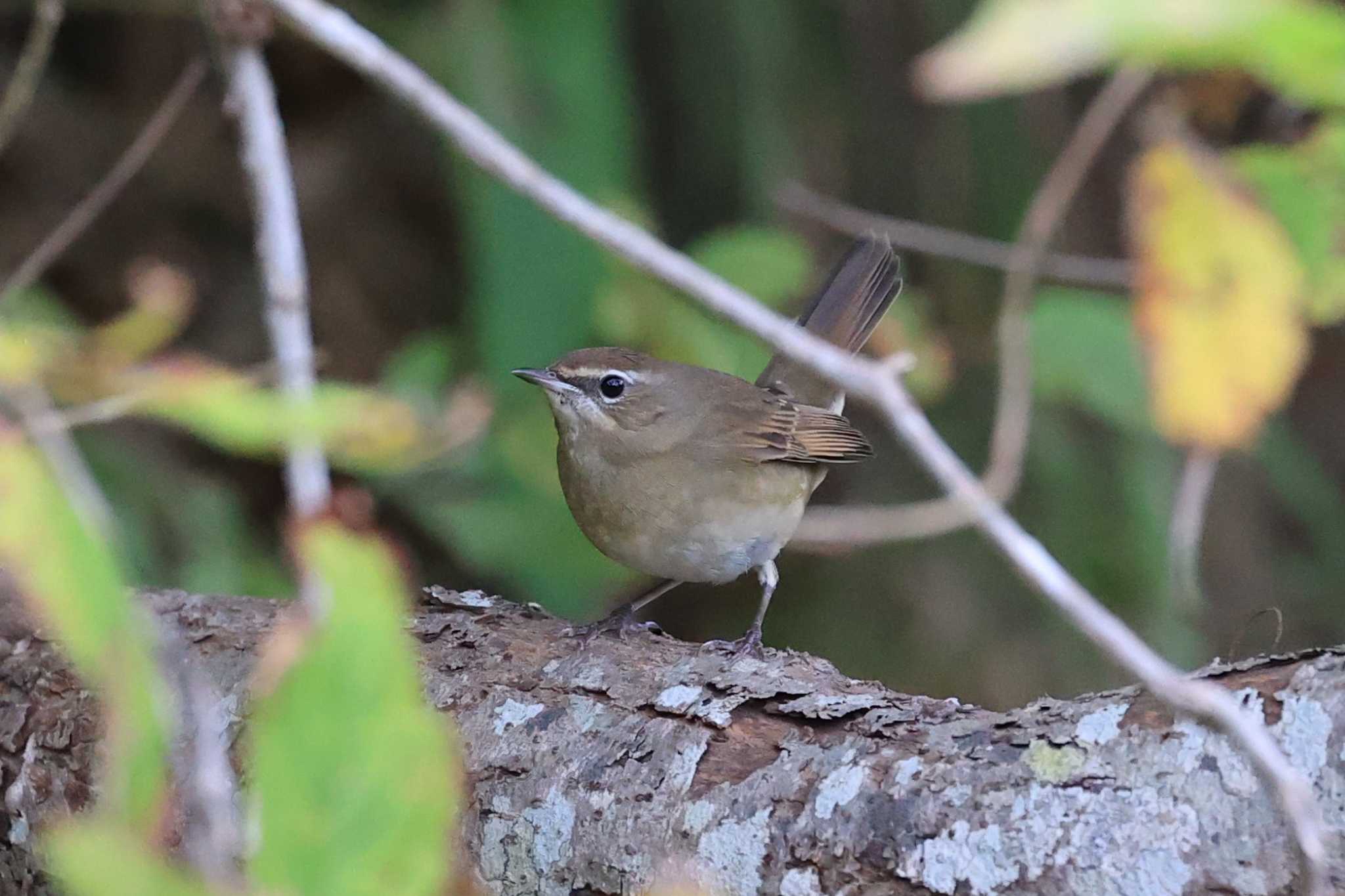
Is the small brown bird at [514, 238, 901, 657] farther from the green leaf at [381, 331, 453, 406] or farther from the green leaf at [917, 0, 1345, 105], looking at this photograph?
the green leaf at [917, 0, 1345, 105]

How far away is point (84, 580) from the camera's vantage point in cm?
99

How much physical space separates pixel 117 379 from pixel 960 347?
13.8 feet

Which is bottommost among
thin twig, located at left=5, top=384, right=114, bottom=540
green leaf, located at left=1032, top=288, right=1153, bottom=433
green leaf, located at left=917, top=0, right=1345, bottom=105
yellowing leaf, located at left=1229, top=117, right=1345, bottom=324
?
thin twig, located at left=5, top=384, right=114, bottom=540

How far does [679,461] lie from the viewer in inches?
154

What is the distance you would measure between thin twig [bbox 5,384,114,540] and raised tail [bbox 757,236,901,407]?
10.4 ft

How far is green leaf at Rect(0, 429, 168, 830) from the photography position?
925 mm

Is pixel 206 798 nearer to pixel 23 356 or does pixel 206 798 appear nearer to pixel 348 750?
pixel 348 750

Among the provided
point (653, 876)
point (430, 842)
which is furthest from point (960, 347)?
point (430, 842)

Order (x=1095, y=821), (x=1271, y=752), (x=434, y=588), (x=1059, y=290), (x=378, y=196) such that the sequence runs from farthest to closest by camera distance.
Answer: (x=378, y=196) < (x=1059, y=290) < (x=434, y=588) < (x=1095, y=821) < (x=1271, y=752)

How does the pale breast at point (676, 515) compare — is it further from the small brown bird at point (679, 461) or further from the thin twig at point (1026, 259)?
the thin twig at point (1026, 259)

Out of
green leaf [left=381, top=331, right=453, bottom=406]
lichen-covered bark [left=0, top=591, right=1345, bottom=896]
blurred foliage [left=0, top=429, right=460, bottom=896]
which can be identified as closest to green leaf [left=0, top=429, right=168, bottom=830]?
blurred foliage [left=0, top=429, right=460, bottom=896]

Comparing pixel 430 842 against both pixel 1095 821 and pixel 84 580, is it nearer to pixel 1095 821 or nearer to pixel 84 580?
pixel 84 580

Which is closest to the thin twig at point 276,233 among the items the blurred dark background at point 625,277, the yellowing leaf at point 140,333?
the yellowing leaf at point 140,333

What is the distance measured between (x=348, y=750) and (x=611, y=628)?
211 cm
